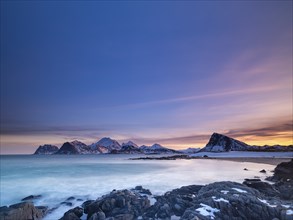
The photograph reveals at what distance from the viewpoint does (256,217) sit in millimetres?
11695

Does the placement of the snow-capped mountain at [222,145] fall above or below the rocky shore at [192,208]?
above

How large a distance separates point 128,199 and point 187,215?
5.71m

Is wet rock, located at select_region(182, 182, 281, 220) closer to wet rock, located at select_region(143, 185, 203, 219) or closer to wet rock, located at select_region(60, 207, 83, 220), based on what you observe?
wet rock, located at select_region(143, 185, 203, 219)

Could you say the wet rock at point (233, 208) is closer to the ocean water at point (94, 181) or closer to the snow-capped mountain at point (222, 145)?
the ocean water at point (94, 181)

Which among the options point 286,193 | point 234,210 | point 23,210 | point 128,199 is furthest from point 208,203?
point 23,210

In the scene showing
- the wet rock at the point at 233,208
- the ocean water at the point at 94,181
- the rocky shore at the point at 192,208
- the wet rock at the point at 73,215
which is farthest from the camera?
the ocean water at the point at 94,181

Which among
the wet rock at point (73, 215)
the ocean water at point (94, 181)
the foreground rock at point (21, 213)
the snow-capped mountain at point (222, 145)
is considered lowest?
the ocean water at point (94, 181)

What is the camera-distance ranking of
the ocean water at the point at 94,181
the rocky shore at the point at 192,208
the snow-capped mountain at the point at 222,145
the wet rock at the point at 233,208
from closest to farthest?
the wet rock at the point at 233,208 → the rocky shore at the point at 192,208 → the ocean water at the point at 94,181 → the snow-capped mountain at the point at 222,145

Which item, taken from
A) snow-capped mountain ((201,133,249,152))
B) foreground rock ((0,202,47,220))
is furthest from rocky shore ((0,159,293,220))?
snow-capped mountain ((201,133,249,152))

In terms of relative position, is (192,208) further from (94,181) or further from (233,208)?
(94,181)

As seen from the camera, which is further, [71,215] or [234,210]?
[71,215]

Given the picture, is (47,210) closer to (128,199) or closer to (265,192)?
(128,199)

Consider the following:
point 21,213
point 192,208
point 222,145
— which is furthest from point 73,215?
point 222,145

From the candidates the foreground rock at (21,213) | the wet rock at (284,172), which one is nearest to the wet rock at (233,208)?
the foreground rock at (21,213)
